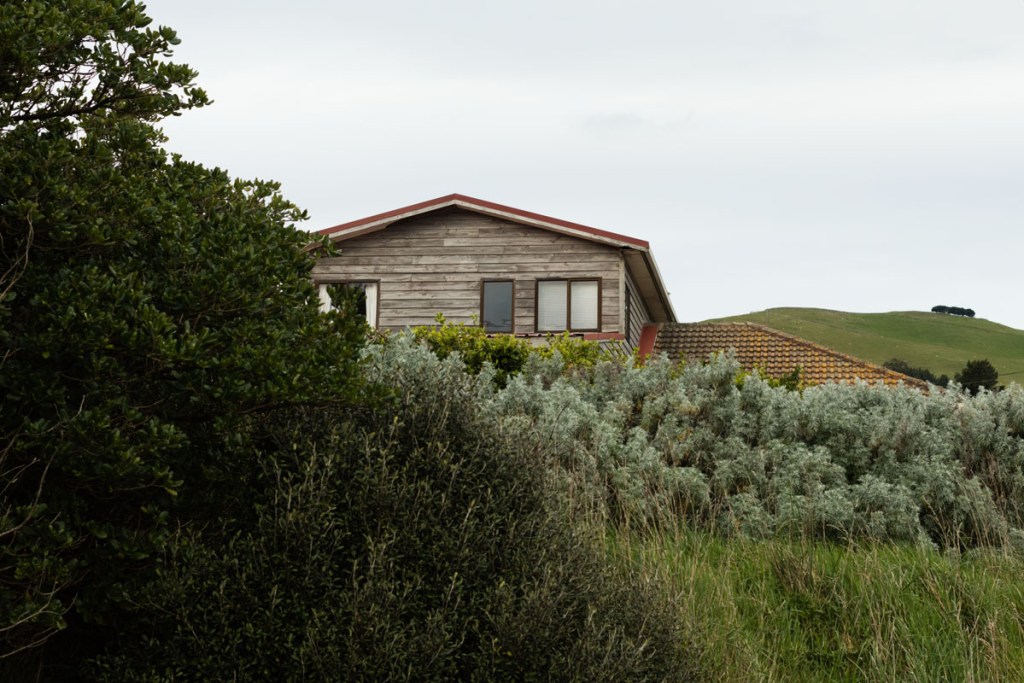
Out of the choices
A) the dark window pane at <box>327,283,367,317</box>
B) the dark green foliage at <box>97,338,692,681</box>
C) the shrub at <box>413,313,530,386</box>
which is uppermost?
the dark window pane at <box>327,283,367,317</box>

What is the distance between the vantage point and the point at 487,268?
2338 centimetres

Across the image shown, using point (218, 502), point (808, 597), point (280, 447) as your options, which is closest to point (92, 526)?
point (218, 502)

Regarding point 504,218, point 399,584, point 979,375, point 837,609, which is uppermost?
point 504,218

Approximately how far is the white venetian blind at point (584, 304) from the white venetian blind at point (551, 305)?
9.1 inches

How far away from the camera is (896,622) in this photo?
7.02 meters

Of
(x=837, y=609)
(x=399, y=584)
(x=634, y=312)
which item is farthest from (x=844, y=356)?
(x=399, y=584)

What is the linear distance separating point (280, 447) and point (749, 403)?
20.0ft

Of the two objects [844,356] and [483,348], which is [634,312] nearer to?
[844,356]

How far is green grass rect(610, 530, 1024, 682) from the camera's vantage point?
659 cm

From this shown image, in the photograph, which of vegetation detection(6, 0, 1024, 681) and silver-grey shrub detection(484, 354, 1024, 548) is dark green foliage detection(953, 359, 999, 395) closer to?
silver-grey shrub detection(484, 354, 1024, 548)

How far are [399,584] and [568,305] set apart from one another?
18192mm

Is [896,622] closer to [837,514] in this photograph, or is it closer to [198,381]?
[837,514]

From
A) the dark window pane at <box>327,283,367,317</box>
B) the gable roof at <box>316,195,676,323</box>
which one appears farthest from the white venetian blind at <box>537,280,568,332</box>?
the dark window pane at <box>327,283,367,317</box>

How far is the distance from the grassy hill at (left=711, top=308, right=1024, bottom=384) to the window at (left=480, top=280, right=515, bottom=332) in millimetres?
88664
